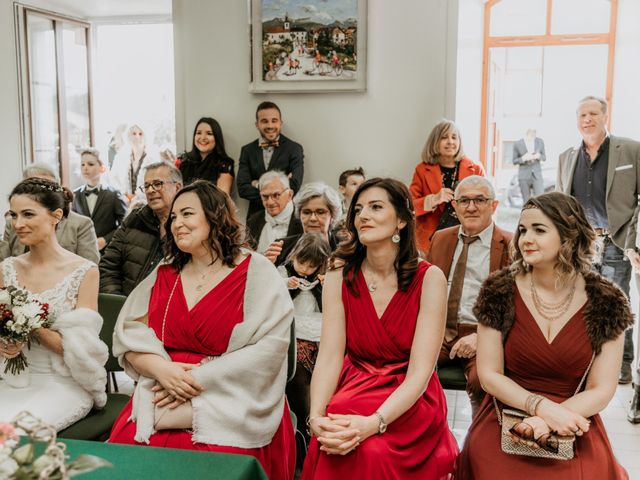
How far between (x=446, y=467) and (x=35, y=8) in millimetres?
6367

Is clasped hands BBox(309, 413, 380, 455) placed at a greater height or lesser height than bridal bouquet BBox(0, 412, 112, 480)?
lesser

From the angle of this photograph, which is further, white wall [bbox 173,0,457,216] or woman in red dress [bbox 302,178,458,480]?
white wall [bbox 173,0,457,216]

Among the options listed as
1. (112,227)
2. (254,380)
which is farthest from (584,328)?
(112,227)

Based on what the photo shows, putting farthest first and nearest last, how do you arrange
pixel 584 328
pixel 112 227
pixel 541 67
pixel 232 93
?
pixel 541 67 → pixel 232 93 → pixel 112 227 → pixel 584 328

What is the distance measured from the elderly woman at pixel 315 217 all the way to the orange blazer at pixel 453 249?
557mm

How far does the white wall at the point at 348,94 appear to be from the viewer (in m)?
5.78

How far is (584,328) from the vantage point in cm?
244

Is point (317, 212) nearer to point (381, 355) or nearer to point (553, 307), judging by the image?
point (381, 355)

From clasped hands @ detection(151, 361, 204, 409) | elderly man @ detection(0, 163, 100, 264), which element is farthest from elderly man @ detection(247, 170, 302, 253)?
clasped hands @ detection(151, 361, 204, 409)

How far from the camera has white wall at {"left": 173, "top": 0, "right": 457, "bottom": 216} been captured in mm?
5777

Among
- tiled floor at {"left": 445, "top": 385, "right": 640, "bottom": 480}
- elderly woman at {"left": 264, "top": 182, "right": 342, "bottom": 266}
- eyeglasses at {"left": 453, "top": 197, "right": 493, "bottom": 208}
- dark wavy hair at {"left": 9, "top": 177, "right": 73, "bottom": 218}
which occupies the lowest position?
tiled floor at {"left": 445, "top": 385, "right": 640, "bottom": 480}

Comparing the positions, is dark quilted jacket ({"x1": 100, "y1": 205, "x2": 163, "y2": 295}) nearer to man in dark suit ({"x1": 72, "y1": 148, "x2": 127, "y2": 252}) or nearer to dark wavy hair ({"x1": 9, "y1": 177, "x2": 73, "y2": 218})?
dark wavy hair ({"x1": 9, "y1": 177, "x2": 73, "y2": 218})

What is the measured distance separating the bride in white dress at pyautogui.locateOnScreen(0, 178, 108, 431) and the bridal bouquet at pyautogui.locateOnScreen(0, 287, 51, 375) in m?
0.06

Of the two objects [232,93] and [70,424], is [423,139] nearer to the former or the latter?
[232,93]
